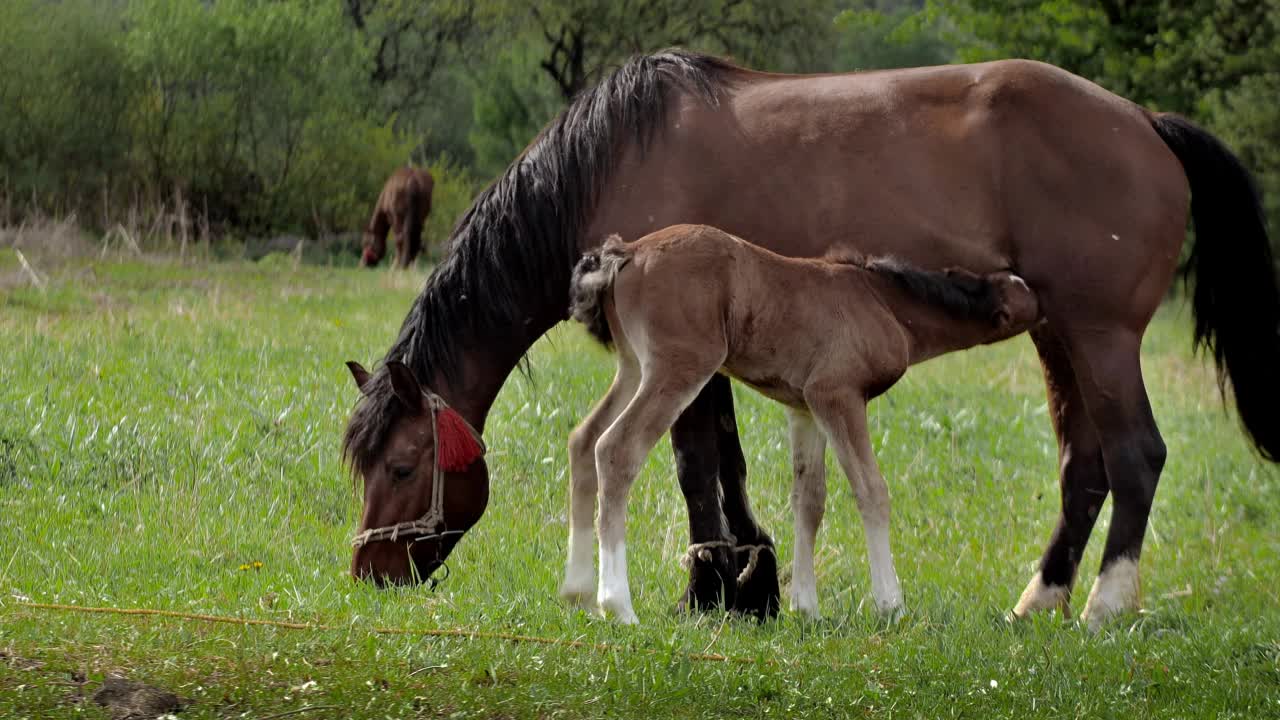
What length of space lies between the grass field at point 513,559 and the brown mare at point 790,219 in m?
0.38

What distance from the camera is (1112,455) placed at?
6.16 m

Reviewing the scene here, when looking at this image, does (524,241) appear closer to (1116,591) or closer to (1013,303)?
(1013,303)

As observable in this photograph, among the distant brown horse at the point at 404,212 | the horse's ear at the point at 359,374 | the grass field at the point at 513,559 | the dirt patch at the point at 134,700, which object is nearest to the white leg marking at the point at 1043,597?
the grass field at the point at 513,559

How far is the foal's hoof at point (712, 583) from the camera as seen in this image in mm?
5836

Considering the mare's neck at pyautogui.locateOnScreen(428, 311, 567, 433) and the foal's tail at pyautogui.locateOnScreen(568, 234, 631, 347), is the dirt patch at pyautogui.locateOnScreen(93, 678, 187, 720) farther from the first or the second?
the mare's neck at pyautogui.locateOnScreen(428, 311, 567, 433)

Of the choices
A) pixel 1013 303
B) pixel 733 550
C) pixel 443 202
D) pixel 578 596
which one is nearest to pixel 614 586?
pixel 578 596

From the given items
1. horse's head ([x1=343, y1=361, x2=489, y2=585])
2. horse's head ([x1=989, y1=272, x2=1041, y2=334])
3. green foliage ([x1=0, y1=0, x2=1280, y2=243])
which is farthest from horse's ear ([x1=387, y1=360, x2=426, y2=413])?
green foliage ([x1=0, y1=0, x2=1280, y2=243])

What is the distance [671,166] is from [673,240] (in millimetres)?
870

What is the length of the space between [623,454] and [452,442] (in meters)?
0.94

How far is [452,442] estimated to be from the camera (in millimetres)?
5703

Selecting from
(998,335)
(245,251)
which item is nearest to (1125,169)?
(998,335)

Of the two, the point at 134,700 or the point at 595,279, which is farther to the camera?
the point at 595,279

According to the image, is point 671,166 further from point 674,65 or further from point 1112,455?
point 1112,455

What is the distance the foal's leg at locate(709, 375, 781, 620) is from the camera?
5973mm
